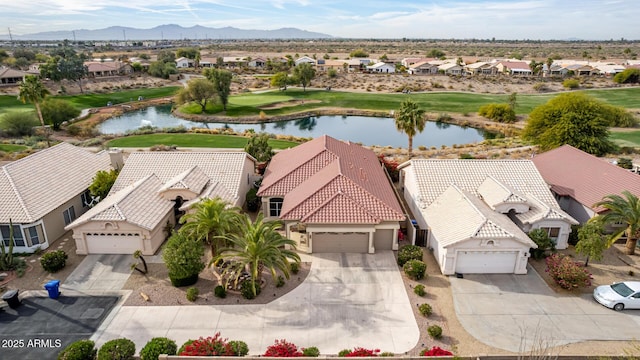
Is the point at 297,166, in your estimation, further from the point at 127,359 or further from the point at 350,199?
the point at 127,359

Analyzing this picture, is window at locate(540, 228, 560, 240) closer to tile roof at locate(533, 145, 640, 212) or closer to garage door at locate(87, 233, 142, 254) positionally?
tile roof at locate(533, 145, 640, 212)

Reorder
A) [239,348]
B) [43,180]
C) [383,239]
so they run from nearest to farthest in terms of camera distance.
Answer: [239,348]
[383,239]
[43,180]

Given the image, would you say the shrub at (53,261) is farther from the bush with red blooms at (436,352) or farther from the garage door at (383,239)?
the bush with red blooms at (436,352)

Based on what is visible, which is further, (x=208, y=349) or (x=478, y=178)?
(x=478, y=178)

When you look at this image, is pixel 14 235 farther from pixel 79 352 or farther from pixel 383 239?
pixel 383 239

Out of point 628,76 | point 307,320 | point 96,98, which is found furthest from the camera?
point 628,76

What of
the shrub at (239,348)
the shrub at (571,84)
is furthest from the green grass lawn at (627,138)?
the shrub at (239,348)

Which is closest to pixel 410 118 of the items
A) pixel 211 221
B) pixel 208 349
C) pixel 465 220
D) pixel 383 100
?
pixel 465 220

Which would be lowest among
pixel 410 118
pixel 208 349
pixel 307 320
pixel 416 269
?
pixel 307 320

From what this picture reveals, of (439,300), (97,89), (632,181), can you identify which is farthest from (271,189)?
(97,89)
